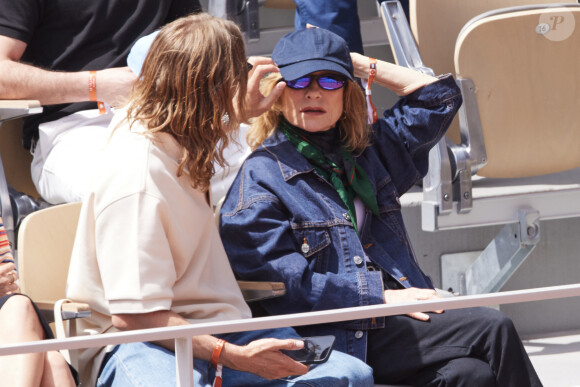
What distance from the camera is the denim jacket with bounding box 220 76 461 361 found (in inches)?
83.6

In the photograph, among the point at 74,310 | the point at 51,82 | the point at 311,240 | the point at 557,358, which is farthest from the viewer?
the point at 557,358

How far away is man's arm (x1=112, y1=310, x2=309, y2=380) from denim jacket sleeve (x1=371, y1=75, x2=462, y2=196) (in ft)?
2.49

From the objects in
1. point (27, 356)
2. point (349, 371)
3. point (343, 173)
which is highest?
point (343, 173)

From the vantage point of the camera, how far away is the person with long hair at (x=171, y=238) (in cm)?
181

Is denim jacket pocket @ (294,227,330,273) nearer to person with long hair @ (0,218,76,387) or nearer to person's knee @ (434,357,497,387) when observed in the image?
person's knee @ (434,357,497,387)

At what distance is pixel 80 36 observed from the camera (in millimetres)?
2869

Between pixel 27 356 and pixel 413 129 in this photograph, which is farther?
pixel 413 129

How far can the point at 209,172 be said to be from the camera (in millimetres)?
1932

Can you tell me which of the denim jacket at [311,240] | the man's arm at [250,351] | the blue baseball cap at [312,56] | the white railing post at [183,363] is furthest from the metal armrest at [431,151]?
the white railing post at [183,363]

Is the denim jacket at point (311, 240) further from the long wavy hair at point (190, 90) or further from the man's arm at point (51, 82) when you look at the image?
the man's arm at point (51, 82)

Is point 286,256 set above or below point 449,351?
above

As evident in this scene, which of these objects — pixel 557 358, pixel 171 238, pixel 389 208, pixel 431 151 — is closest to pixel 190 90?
pixel 171 238

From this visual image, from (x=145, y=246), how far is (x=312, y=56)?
73 centimetres

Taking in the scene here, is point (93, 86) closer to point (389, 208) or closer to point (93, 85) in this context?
point (93, 85)
